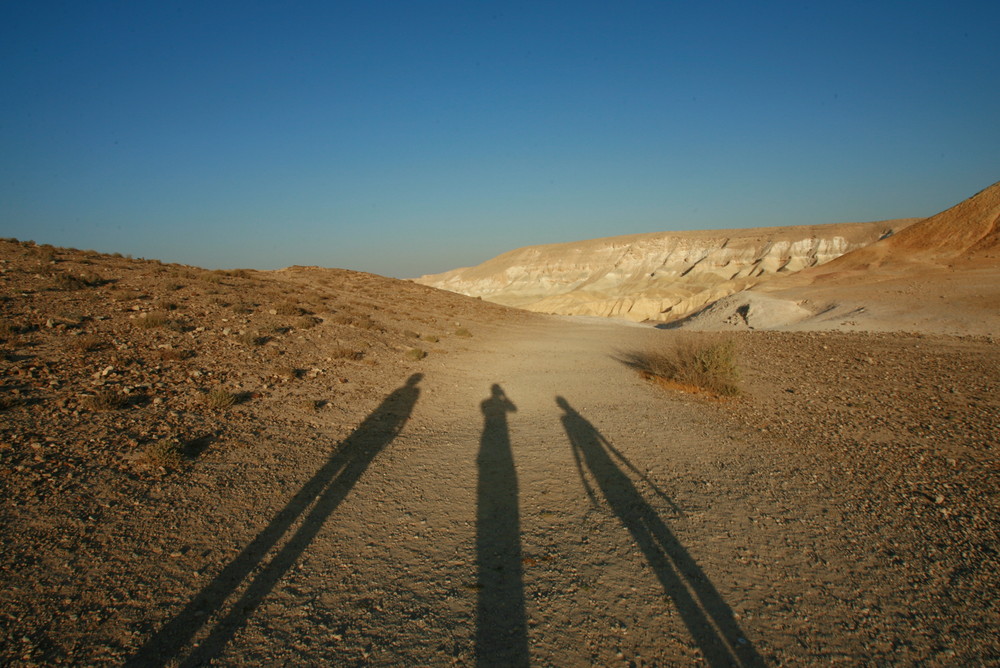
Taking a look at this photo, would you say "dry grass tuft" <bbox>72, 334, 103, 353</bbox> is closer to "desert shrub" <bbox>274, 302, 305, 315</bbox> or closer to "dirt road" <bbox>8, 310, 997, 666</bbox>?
"dirt road" <bbox>8, 310, 997, 666</bbox>

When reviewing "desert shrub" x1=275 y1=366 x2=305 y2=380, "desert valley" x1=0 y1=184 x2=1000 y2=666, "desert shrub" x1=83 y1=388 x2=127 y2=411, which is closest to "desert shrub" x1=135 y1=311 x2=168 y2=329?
"desert valley" x1=0 y1=184 x2=1000 y2=666

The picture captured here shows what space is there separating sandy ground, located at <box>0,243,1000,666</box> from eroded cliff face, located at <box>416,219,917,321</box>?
4223 cm

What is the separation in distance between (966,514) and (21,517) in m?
8.81

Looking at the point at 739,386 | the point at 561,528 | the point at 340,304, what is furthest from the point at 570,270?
the point at 561,528

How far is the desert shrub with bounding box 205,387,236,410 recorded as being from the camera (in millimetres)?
6859

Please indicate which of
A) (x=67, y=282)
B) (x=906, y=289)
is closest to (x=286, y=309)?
(x=67, y=282)

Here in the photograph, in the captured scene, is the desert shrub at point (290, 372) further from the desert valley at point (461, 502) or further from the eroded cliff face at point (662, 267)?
the eroded cliff face at point (662, 267)

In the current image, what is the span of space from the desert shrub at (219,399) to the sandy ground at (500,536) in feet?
0.71

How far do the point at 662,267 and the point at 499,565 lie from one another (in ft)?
282

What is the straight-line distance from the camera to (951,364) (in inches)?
416

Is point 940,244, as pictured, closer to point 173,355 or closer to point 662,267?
point 173,355

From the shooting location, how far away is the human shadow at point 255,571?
2.91m

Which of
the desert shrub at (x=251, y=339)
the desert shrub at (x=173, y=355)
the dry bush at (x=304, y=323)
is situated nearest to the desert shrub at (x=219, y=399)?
the desert shrub at (x=173, y=355)

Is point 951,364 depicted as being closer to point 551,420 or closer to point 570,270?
point 551,420
